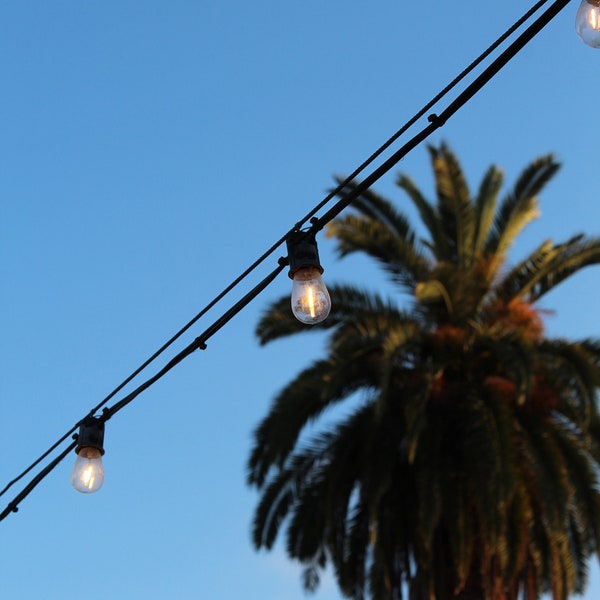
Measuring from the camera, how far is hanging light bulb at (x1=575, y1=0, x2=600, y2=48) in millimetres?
4656

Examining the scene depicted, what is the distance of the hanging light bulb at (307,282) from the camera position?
18.5 feet

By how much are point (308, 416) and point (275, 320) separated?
1576mm

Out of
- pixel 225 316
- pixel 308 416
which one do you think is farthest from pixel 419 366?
pixel 225 316

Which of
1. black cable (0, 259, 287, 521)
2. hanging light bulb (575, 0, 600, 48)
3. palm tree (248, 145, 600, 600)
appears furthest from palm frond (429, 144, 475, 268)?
hanging light bulb (575, 0, 600, 48)

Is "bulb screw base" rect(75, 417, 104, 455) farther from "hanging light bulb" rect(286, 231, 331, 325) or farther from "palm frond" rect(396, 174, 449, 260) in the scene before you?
"palm frond" rect(396, 174, 449, 260)

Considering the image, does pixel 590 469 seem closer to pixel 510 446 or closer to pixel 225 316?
pixel 510 446

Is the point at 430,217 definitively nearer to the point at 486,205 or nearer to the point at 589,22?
the point at 486,205

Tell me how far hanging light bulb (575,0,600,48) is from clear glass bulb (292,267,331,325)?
1.73 metres

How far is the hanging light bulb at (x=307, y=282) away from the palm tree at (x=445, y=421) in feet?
33.3

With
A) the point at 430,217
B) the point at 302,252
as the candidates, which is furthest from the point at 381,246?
the point at 302,252

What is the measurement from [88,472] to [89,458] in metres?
0.09

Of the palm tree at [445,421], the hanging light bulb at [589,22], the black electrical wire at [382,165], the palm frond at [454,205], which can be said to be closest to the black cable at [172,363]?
the black electrical wire at [382,165]

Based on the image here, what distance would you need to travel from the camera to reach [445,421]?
17.1 metres

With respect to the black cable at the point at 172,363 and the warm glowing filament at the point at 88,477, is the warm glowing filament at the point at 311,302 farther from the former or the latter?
the warm glowing filament at the point at 88,477
